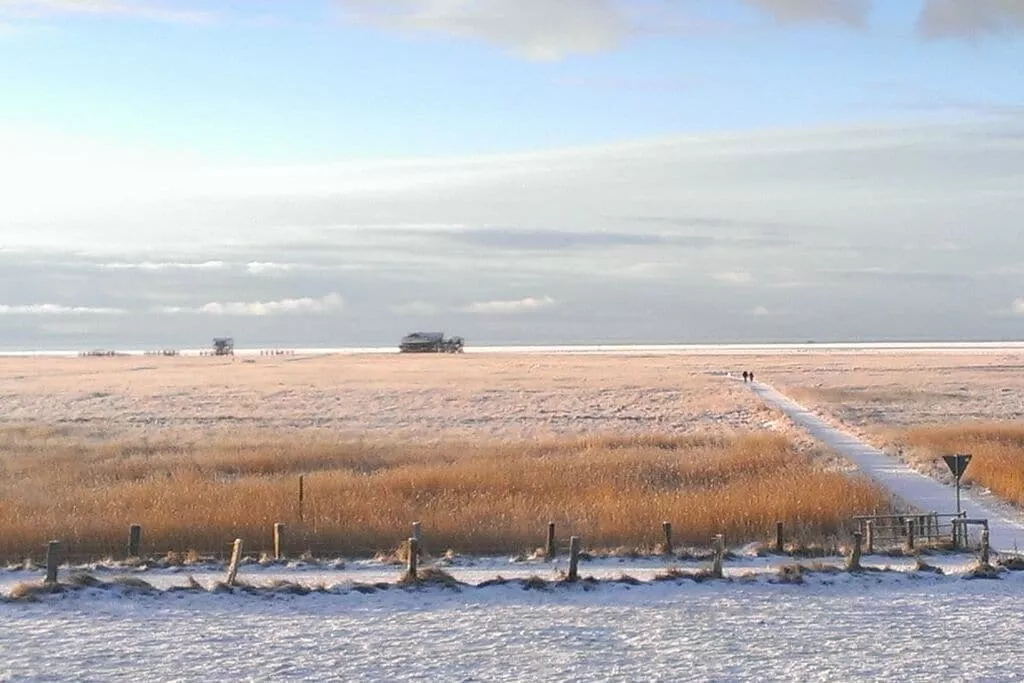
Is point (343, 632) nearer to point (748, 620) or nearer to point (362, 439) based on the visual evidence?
point (748, 620)

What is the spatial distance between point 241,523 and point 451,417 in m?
30.1

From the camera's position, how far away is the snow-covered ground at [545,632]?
39.4ft

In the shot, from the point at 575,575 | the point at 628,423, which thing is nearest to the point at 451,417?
the point at 628,423

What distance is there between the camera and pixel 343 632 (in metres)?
13.5

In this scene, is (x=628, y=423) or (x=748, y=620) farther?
(x=628, y=423)

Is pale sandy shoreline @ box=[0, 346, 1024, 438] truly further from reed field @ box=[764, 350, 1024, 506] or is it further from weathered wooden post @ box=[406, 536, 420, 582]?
weathered wooden post @ box=[406, 536, 420, 582]

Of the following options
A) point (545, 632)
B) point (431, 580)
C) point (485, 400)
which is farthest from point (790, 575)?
point (485, 400)

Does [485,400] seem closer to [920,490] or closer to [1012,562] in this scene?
[920,490]

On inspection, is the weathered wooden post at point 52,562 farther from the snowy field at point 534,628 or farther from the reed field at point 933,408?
the reed field at point 933,408

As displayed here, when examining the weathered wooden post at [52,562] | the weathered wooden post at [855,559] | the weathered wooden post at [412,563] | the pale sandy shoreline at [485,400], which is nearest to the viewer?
the weathered wooden post at [52,562]

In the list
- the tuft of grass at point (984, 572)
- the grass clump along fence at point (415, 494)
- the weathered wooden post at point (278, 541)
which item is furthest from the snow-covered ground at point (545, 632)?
the grass clump along fence at point (415, 494)

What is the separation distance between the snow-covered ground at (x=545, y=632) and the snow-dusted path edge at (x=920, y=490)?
4.98 metres

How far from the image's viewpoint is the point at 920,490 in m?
26.3

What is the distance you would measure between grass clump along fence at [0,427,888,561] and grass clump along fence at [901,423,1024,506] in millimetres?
2984
